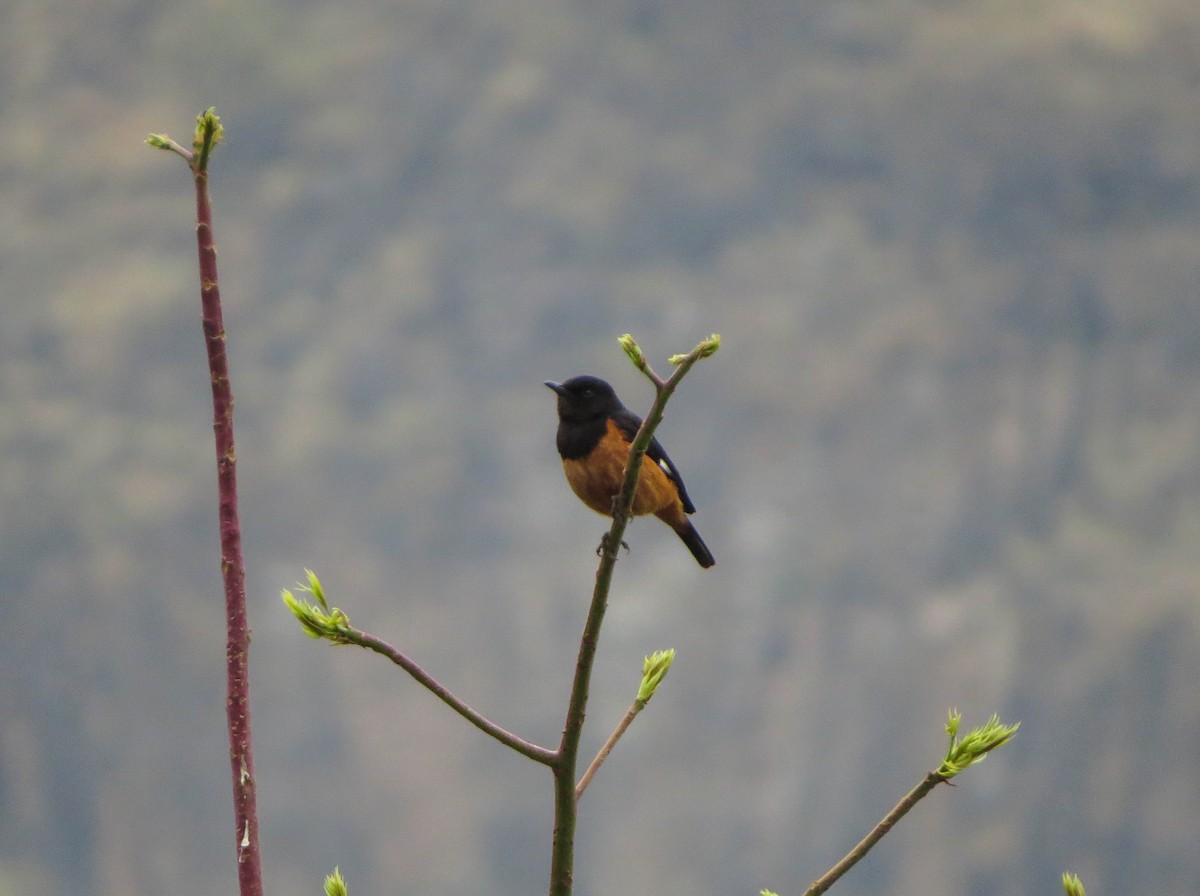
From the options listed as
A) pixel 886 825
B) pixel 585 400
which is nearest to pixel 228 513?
pixel 886 825

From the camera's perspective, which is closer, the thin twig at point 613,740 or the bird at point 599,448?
the thin twig at point 613,740

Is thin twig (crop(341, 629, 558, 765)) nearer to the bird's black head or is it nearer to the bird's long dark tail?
the bird's black head

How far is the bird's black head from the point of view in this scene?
22.7 feet

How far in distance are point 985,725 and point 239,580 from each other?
1413mm

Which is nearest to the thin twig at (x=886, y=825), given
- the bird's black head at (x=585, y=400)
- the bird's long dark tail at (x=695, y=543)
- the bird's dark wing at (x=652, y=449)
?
the bird's dark wing at (x=652, y=449)

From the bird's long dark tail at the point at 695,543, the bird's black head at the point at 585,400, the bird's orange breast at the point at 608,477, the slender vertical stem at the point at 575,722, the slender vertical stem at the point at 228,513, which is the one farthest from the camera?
the bird's long dark tail at the point at 695,543

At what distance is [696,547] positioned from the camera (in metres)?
8.25

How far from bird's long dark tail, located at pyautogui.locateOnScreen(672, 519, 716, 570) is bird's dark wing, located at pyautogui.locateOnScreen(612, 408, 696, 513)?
115mm

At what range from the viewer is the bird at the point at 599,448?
21.6ft

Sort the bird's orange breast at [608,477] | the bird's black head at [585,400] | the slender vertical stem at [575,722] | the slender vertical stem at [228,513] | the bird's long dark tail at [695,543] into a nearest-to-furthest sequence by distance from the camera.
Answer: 1. the slender vertical stem at [228,513]
2. the slender vertical stem at [575,722]
3. the bird's orange breast at [608,477]
4. the bird's black head at [585,400]
5. the bird's long dark tail at [695,543]

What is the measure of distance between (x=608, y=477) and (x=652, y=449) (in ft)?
2.94

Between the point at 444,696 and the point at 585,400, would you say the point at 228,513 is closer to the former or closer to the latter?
the point at 444,696

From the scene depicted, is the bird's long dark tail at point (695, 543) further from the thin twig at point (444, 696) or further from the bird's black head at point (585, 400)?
the thin twig at point (444, 696)

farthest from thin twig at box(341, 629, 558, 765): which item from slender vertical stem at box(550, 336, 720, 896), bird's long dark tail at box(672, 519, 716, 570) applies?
bird's long dark tail at box(672, 519, 716, 570)
